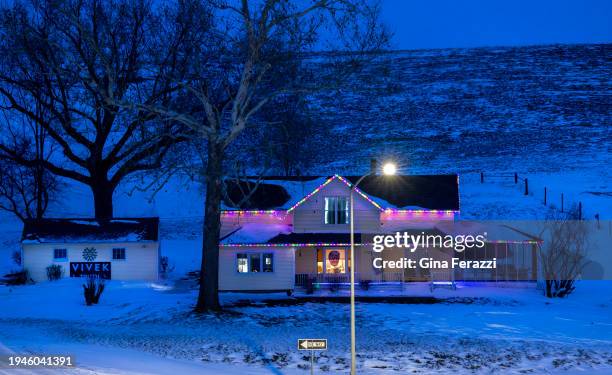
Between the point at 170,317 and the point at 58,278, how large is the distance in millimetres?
13168

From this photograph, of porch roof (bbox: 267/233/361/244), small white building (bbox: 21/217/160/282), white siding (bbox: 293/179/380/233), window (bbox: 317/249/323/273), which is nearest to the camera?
porch roof (bbox: 267/233/361/244)

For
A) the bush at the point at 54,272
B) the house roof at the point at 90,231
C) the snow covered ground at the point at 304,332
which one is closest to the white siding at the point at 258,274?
the snow covered ground at the point at 304,332

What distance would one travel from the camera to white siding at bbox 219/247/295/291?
36.8 metres

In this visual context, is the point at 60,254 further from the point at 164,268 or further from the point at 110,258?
the point at 164,268

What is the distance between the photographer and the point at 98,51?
2561 cm

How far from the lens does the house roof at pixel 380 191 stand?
130ft

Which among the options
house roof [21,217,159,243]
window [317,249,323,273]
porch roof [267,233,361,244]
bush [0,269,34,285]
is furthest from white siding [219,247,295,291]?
bush [0,269,34,285]

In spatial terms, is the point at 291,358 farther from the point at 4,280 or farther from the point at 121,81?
the point at 4,280

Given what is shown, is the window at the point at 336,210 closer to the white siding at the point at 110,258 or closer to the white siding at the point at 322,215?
the white siding at the point at 322,215

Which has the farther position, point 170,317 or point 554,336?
point 170,317

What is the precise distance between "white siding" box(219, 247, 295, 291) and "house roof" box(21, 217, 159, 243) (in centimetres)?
550

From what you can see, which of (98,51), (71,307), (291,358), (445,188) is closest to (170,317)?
(71,307)

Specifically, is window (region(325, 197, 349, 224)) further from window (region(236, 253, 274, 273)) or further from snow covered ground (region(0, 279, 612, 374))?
snow covered ground (region(0, 279, 612, 374))

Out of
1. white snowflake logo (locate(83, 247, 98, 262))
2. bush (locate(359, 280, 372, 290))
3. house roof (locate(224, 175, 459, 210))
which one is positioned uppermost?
house roof (locate(224, 175, 459, 210))
